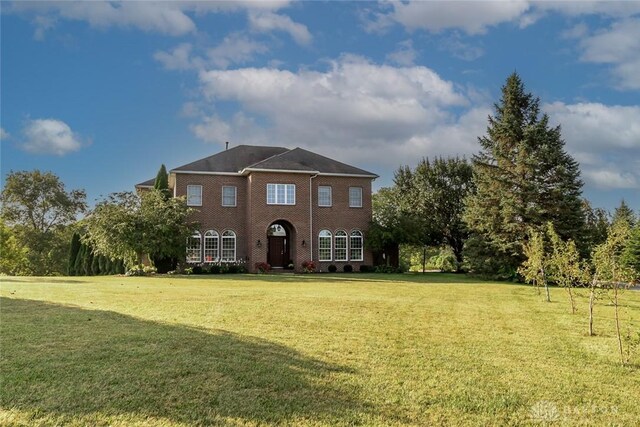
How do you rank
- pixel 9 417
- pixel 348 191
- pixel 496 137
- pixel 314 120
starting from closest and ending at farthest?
1. pixel 9 417
2. pixel 314 120
3. pixel 496 137
4. pixel 348 191

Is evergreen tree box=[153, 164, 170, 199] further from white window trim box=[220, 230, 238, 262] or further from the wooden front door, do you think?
the wooden front door

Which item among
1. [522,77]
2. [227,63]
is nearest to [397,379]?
[227,63]

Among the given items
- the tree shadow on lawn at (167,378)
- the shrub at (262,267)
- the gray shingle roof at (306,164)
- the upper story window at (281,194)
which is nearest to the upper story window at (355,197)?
the gray shingle roof at (306,164)

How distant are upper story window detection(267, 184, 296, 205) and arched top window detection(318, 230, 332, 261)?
329cm

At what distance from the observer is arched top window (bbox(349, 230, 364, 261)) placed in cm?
3241

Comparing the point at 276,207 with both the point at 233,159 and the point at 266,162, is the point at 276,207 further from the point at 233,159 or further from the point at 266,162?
the point at 233,159

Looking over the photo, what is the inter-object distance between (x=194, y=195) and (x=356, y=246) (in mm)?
11395

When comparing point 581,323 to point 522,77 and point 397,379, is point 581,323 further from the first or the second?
point 522,77

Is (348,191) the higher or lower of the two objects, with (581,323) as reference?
higher

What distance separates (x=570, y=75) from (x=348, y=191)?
58.0ft

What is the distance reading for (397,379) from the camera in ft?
18.2

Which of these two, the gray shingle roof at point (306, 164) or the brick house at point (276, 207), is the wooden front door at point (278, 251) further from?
the gray shingle roof at point (306, 164)

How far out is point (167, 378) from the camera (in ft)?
17.4

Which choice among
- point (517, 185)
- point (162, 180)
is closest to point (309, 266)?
point (162, 180)
